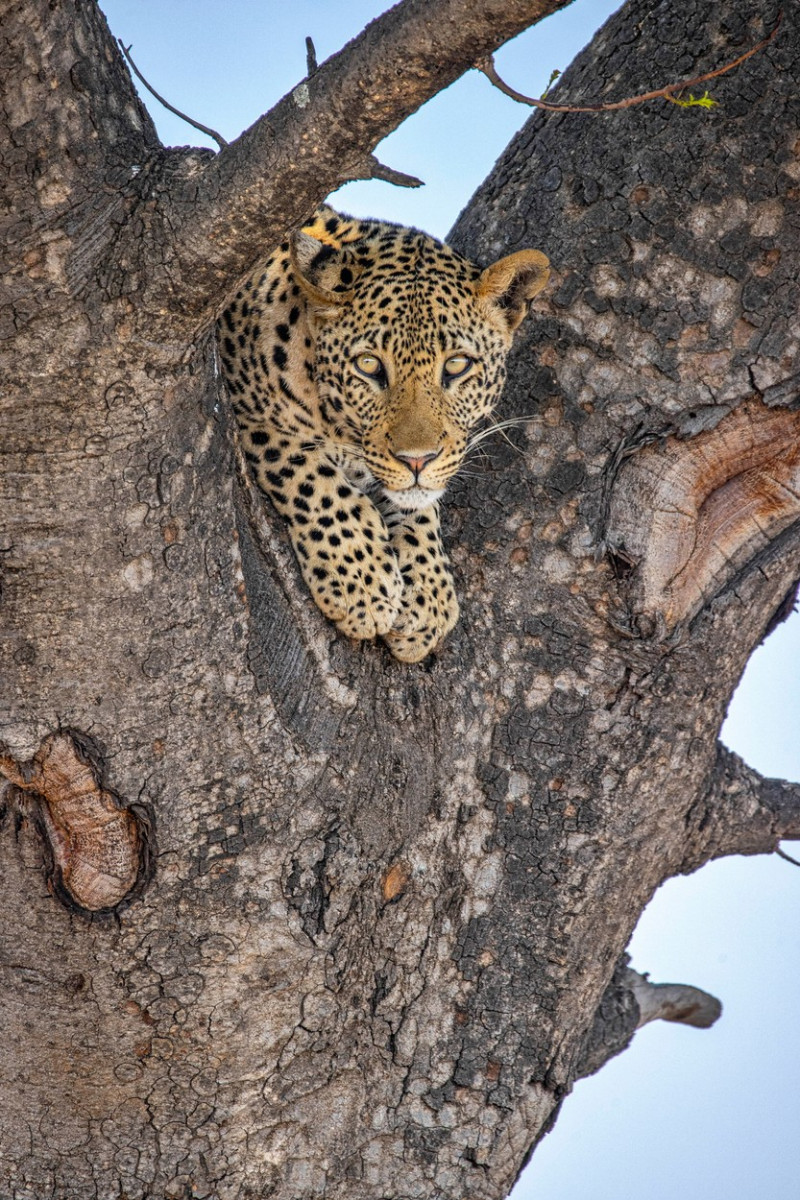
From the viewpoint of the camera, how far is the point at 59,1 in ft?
9.21

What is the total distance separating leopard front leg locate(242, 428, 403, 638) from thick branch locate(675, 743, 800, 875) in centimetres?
149

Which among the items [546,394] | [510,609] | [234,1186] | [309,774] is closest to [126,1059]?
[234,1186]

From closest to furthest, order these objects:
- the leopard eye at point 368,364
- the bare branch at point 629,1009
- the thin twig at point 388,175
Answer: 1. the thin twig at point 388,175
2. the leopard eye at point 368,364
3. the bare branch at point 629,1009

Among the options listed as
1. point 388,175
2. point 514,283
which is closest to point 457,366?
point 514,283

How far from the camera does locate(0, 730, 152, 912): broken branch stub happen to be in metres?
3.29

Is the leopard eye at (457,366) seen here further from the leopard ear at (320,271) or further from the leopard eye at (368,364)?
the leopard ear at (320,271)

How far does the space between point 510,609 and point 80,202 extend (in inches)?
73.4

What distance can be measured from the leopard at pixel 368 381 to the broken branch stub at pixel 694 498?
638mm

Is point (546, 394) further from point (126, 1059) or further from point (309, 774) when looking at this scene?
point (126, 1059)

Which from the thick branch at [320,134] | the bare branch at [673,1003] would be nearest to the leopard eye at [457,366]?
the thick branch at [320,134]


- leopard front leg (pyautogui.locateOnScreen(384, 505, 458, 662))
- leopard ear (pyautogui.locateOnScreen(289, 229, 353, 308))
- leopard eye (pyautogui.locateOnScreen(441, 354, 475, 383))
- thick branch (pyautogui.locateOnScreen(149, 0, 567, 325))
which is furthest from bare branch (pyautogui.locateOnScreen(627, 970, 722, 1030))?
thick branch (pyautogui.locateOnScreen(149, 0, 567, 325))

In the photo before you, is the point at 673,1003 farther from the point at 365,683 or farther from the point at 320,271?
the point at 320,271

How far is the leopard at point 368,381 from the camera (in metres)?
4.43

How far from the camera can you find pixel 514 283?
4.33 meters
